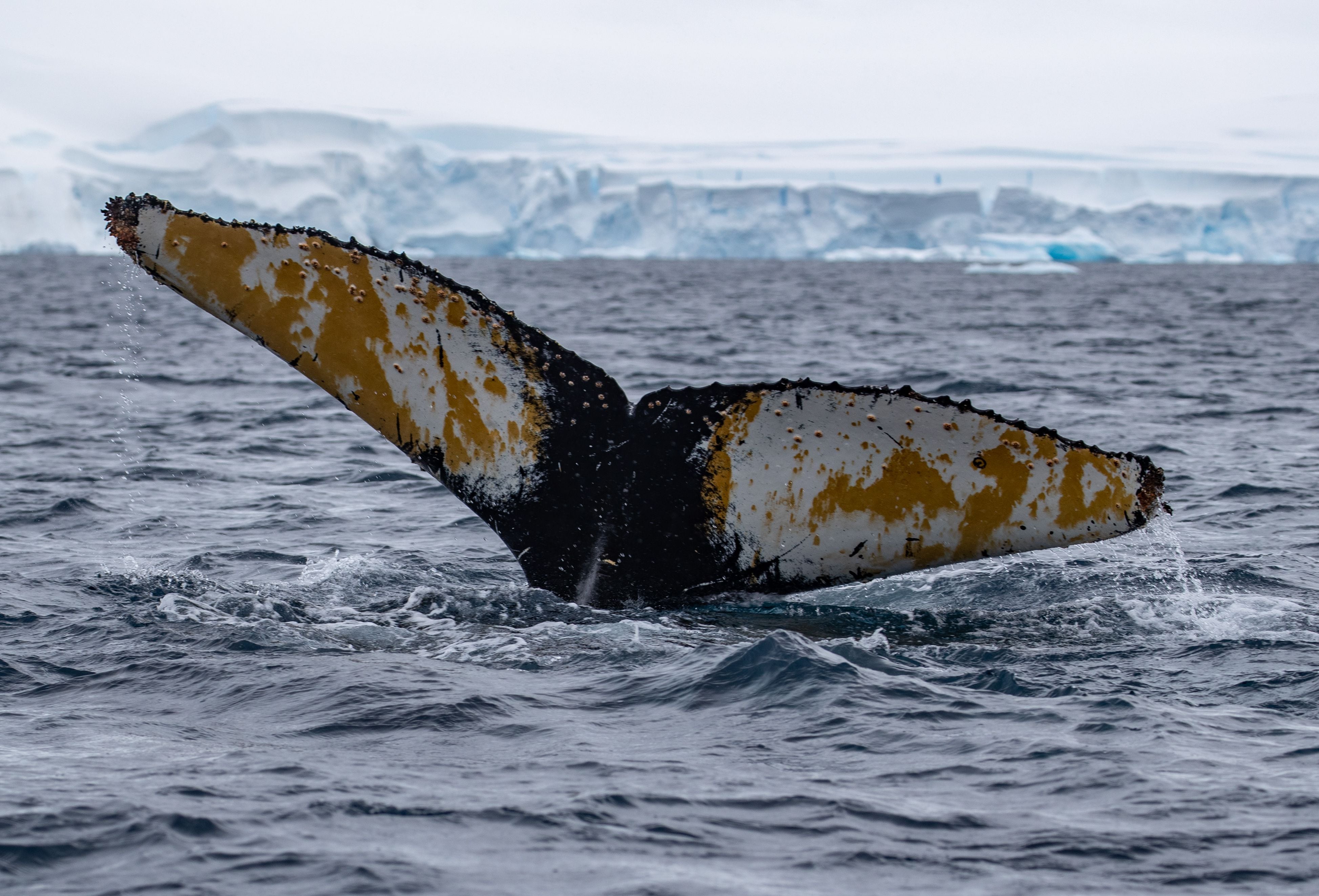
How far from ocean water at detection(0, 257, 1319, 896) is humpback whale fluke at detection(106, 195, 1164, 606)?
468 millimetres

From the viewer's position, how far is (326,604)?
20.4ft

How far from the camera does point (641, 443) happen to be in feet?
16.5

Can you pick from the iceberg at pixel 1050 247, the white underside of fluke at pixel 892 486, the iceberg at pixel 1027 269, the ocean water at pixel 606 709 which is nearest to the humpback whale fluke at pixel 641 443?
the white underside of fluke at pixel 892 486

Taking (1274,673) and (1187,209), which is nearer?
(1274,673)

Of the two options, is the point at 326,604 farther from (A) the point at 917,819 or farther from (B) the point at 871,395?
(A) the point at 917,819

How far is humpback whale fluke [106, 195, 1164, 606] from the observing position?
4.59 metres

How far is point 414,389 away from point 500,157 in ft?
324

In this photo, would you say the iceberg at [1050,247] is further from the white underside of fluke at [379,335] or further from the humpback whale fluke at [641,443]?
the white underside of fluke at [379,335]

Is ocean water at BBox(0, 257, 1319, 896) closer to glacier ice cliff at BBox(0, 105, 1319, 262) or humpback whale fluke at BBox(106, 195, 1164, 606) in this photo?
humpback whale fluke at BBox(106, 195, 1164, 606)

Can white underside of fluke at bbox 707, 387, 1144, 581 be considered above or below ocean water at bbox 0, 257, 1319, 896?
above

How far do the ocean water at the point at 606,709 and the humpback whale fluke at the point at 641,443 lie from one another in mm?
468

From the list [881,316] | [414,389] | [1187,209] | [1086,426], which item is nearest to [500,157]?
[1187,209]

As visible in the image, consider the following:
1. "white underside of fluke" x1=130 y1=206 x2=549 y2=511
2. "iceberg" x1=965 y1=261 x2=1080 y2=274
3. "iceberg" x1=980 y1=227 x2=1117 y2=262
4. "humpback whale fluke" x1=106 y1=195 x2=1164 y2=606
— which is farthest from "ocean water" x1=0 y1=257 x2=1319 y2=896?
"iceberg" x1=980 y1=227 x2=1117 y2=262

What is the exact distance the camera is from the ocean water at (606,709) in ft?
11.4
